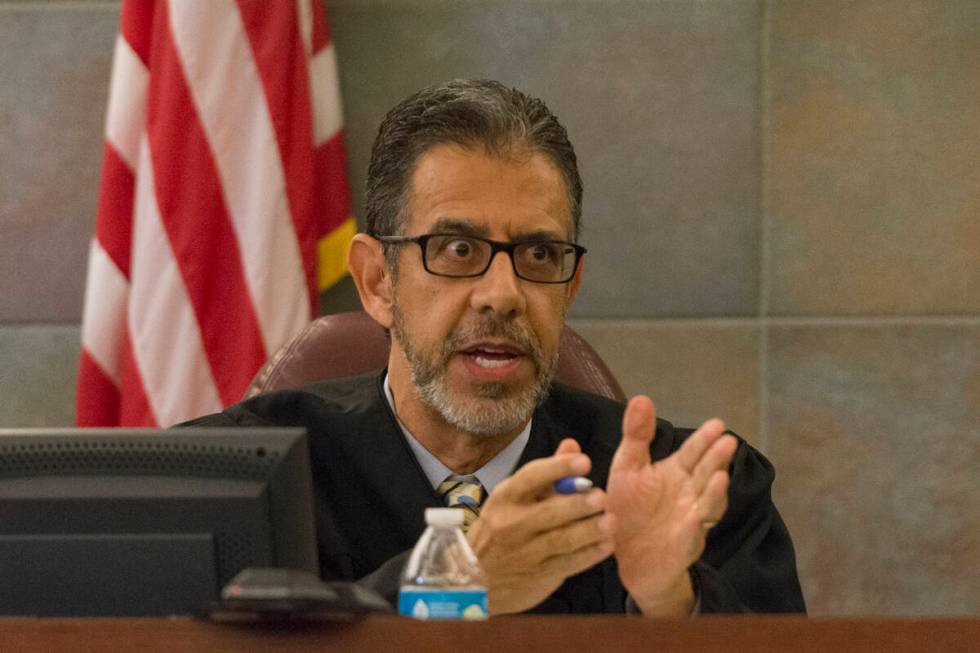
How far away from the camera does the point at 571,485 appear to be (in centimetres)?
132

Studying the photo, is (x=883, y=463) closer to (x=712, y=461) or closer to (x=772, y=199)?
(x=772, y=199)

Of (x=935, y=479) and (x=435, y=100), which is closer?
(x=435, y=100)

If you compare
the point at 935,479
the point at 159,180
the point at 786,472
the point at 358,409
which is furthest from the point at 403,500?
the point at 935,479

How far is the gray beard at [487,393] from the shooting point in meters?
1.82

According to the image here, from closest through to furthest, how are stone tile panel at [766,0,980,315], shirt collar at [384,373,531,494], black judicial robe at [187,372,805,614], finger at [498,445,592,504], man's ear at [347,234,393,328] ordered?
finger at [498,445,592,504]
black judicial robe at [187,372,805,614]
shirt collar at [384,373,531,494]
man's ear at [347,234,393,328]
stone tile panel at [766,0,980,315]

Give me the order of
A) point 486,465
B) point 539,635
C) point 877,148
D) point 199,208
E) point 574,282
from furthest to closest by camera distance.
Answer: point 877,148 < point 199,208 < point 574,282 < point 486,465 < point 539,635

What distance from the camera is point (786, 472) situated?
2.86 meters

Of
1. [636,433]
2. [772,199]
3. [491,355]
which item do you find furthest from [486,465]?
[772,199]

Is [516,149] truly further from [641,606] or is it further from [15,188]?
[15,188]

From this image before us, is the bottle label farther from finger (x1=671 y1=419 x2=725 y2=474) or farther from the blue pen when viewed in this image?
finger (x1=671 y1=419 x2=725 y2=474)

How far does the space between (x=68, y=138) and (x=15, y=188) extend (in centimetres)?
16

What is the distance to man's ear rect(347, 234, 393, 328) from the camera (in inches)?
79.6

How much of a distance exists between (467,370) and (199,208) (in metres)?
1.01

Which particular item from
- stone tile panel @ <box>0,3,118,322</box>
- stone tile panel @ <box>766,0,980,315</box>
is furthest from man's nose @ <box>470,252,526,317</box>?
stone tile panel @ <box>0,3,118,322</box>
